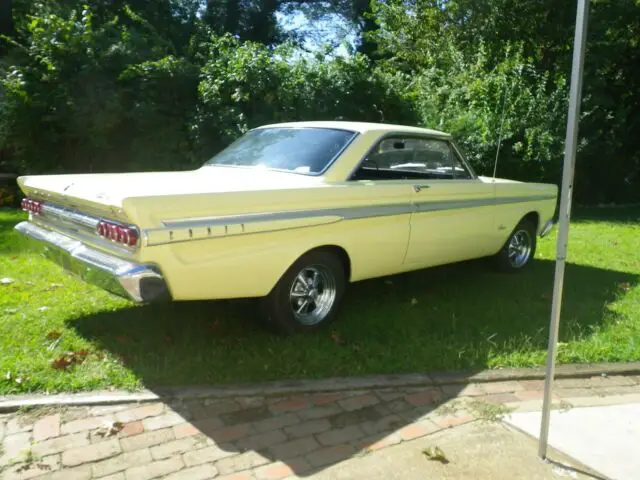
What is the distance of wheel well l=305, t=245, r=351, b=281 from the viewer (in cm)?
455

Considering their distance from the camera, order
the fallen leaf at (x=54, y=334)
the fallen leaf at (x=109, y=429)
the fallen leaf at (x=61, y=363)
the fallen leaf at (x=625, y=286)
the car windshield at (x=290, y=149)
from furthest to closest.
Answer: the fallen leaf at (x=625, y=286)
the car windshield at (x=290, y=149)
the fallen leaf at (x=54, y=334)
the fallen leaf at (x=61, y=363)
the fallen leaf at (x=109, y=429)

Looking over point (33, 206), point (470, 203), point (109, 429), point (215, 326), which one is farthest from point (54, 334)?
point (470, 203)

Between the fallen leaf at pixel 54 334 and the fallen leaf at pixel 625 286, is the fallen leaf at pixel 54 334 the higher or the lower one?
the lower one

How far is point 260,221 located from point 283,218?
0.20 meters

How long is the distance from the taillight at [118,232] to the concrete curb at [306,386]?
881 millimetres

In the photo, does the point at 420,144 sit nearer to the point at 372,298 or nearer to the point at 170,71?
the point at 372,298

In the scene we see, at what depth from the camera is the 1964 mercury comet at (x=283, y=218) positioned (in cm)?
355

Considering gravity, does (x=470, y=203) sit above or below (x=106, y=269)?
above

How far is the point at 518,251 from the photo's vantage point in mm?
6969

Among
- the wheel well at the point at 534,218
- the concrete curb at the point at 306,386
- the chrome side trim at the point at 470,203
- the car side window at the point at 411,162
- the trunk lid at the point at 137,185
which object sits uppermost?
the car side window at the point at 411,162

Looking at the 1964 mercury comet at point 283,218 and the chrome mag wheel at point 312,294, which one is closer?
the 1964 mercury comet at point 283,218

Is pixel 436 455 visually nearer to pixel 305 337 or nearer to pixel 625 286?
pixel 305 337

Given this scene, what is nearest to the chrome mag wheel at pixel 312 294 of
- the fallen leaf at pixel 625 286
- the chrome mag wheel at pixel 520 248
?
the chrome mag wheel at pixel 520 248

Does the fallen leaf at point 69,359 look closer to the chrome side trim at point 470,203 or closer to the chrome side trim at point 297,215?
the chrome side trim at point 297,215
